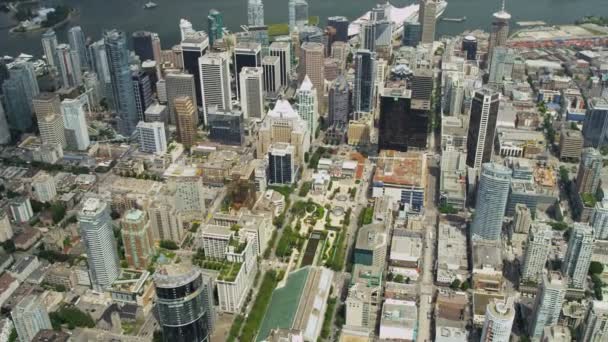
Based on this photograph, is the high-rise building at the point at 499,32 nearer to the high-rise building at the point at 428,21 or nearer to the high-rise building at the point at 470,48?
the high-rise building at the point at 470,48

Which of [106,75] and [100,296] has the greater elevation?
[106,75]

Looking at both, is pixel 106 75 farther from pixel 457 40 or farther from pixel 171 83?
pixel 457 40

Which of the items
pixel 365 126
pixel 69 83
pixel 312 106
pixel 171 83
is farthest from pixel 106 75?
pixel 365 126

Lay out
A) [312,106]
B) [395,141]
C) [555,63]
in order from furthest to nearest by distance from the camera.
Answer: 1. [555,63]
2. [312,106]
3. [395,141]

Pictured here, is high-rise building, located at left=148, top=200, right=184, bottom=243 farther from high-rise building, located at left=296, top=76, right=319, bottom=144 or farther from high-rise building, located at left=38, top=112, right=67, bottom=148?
high-rise building, located at left=296, top=76, right=319, bottom=144

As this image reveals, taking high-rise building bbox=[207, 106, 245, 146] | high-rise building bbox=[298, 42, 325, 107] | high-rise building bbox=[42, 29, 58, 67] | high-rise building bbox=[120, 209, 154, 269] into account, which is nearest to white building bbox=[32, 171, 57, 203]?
high-rise building bbox=[120, 209, 154, 269]

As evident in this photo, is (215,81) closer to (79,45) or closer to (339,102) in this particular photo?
(339,102)

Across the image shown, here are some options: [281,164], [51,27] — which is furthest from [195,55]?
[51,27]

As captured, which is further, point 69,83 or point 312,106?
point 69,83

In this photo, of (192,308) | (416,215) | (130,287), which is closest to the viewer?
(192,308)
